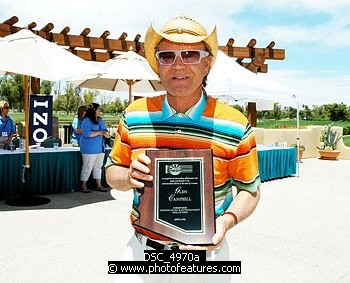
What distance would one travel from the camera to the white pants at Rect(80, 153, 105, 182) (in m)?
7.36

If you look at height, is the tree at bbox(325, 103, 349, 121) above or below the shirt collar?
above

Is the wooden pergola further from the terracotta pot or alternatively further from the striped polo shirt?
the striped polo shirt

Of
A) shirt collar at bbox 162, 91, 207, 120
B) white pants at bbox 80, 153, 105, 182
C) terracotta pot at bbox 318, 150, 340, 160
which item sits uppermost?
shirt collar at bbox 162, 91, 207, 120

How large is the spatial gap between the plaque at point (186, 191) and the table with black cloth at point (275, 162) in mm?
7997

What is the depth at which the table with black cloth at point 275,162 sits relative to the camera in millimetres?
9367

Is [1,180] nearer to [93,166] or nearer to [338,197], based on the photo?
[93,166]

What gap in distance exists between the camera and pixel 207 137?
4.83ft

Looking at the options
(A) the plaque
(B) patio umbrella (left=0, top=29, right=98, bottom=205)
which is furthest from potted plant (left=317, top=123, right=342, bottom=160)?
(A) the plaque

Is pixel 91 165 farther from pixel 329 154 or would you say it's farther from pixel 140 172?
pixel 329 154

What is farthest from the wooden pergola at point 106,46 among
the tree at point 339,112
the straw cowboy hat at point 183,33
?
the tree at point 339,112

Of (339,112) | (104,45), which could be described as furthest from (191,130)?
(339,112)

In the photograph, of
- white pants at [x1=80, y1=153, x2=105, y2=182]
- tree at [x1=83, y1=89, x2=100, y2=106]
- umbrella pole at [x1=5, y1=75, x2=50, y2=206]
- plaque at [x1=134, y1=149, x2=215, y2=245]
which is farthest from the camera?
tree at [x1=83, y1=89, x2=100, y2=106]

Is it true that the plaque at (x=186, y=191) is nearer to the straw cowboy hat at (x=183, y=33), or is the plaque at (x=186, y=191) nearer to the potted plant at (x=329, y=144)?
the straw cowboy hat at (x=183, y=33)

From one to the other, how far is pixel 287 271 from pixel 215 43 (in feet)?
9.66
